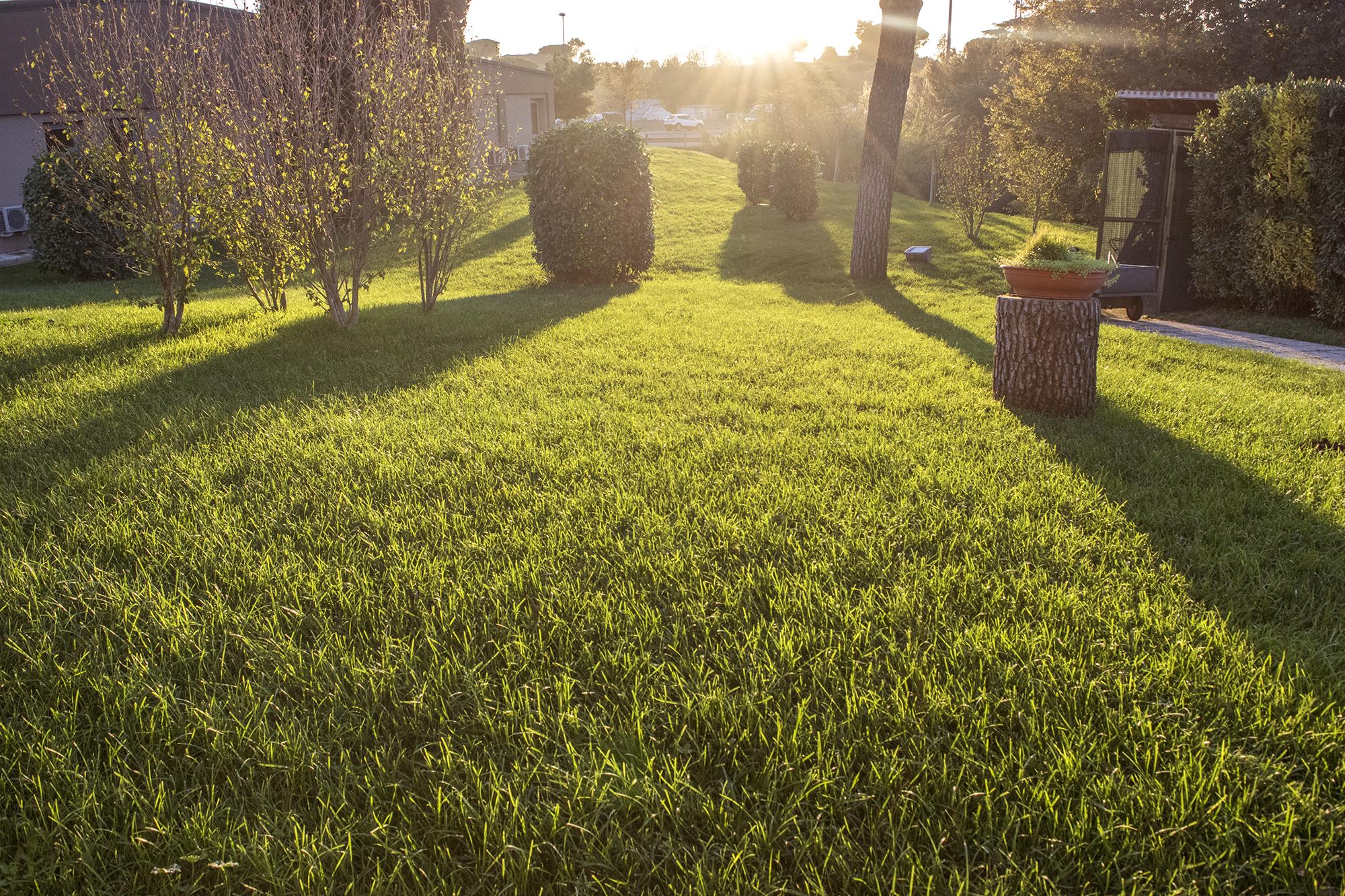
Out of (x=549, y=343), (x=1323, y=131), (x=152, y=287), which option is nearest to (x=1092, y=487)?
(x=549, y=343)

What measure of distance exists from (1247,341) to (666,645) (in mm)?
9497

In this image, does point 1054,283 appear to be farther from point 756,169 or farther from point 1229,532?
point 756,169

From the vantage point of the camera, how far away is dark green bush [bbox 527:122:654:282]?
12250 millimetres

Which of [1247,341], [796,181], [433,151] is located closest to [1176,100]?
[1247,341]

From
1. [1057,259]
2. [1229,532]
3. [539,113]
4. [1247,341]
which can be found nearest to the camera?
[1229,532]

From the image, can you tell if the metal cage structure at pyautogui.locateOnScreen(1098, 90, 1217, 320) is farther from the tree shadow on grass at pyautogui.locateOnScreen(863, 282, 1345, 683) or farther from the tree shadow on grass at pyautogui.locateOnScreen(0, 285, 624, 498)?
the tree shadow on grass at pyautogui.locateOnScreen(0, 285, 624, 498)

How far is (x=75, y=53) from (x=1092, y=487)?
9.05 metres

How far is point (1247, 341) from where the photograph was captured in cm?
909

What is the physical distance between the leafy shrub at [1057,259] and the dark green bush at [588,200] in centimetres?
803

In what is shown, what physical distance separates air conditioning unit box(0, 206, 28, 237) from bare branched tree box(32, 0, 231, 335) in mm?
14176

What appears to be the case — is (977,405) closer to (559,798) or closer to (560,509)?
(560,509)

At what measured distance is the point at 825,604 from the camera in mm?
2729

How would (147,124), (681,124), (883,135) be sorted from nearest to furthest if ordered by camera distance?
(147,124), (883,135), (681,124)

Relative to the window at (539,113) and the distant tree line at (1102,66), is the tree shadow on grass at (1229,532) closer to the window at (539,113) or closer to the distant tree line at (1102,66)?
the distant tree line at (1102,66)
